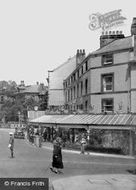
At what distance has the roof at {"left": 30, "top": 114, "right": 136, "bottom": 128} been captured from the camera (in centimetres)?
3162

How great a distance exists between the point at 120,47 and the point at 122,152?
37.6 ft

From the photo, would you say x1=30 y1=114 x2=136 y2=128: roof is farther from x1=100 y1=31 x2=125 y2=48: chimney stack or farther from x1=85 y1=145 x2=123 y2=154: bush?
x1=100 y1=31 x2=125 y2=48: chimney stack

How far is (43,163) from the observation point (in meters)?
21.1

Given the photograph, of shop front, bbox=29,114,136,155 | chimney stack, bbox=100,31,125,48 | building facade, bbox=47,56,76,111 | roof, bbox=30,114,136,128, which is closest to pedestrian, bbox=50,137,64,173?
chimney stack, bbox=100,31,125,48

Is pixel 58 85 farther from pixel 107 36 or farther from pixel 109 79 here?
pixel 107 36

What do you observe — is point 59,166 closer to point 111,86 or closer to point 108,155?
point 108,155

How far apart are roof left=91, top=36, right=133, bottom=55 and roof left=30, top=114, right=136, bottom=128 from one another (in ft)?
21.5

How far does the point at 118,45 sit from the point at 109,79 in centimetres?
336

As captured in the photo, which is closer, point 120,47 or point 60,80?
point 120,47

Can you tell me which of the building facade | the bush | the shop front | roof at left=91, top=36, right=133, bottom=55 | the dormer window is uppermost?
roof at left=91, top=36, right=133, bottom=55

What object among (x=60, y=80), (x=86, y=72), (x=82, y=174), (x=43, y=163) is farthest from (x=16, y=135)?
(x=82, y=174)

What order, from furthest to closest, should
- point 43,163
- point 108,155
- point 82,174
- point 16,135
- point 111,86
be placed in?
1. point 16,135
2. point 111,86
3. point 108,155
4. point 43,163
5. point 82,174

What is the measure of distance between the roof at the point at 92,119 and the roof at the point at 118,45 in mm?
6566

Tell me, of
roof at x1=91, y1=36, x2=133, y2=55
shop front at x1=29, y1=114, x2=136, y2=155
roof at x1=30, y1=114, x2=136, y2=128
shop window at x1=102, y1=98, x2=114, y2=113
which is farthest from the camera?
shop window at x1=102, y1=98, x2=114, y2=113
